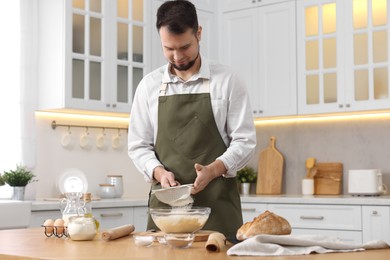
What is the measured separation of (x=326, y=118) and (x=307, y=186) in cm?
57

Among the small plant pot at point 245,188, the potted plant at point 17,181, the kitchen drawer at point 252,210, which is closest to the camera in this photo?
the potted plant at point 17,181

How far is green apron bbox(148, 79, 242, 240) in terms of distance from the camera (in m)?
2.85

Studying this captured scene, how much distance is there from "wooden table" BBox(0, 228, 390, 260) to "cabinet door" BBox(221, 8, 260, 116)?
11.1 ft

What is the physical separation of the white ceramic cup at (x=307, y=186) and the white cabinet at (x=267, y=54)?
0.55 meters

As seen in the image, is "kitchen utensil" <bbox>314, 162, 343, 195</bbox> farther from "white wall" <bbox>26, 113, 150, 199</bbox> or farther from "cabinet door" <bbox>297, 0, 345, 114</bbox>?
"white wall" <bbox>26, 113, 150, 199</bbox>

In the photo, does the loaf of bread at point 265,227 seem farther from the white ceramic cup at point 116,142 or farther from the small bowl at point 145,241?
the white ceramic cup at point 116,142

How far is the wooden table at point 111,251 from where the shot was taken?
72.1 inches

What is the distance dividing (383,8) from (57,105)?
96.2 inches

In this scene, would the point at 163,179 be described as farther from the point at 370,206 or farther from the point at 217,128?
the point at 370,206

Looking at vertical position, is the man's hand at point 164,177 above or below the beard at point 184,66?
below

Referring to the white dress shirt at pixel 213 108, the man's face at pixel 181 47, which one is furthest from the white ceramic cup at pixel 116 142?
the man's face at pixel 181 47

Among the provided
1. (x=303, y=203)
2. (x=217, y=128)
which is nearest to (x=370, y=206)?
(x=303, y=203)

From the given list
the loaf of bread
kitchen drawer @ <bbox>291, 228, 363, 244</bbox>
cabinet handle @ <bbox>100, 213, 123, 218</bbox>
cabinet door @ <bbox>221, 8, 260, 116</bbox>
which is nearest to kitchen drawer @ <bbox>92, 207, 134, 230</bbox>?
cabinet handle @ <bbox>100, 213, 123, 218</bbox>

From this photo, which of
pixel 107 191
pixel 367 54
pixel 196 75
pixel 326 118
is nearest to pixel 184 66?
pixel 196 75
